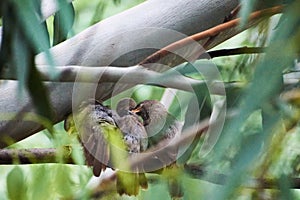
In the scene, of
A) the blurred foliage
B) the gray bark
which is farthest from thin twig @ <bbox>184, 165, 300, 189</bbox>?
the gray bark

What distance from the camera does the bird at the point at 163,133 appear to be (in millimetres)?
695

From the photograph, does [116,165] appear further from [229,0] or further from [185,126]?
[229,0]

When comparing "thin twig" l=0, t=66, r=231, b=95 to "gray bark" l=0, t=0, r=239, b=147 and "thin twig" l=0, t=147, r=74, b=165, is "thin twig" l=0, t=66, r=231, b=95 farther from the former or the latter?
"thin twig" l=0, t=147, r=74, b=165

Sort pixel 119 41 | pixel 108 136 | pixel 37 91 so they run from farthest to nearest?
pixel 119 41 < pixel 108 136 < pixel 37 91

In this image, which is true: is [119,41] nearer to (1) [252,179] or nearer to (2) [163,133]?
(2) [163,133]

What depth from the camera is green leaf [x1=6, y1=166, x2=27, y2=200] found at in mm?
708

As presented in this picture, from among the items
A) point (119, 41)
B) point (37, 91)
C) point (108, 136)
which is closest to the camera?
point (37, 91)

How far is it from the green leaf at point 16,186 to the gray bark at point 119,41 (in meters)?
0.05

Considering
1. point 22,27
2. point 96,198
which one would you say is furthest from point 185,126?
point 22,27

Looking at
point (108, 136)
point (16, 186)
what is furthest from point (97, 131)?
point (16, 186)

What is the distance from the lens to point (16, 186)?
718mm

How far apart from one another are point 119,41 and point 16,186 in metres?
0.20

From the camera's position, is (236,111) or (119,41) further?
(119,41)

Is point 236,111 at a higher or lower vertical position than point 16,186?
higher
